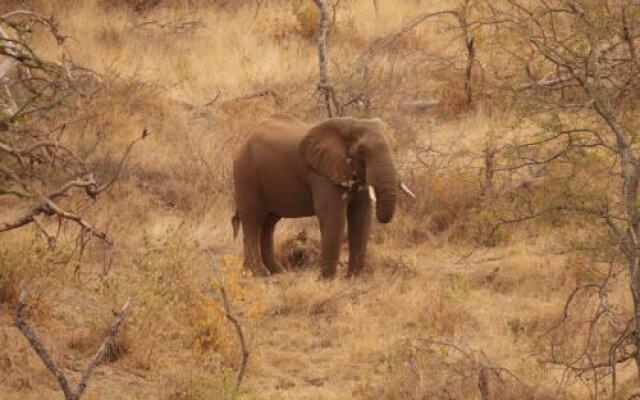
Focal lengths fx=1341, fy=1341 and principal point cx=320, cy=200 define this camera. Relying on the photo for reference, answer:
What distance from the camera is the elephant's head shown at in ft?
37.3

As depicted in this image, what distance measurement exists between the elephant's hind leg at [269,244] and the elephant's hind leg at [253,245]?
0.36ft

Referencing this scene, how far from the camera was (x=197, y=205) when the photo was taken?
1458cm

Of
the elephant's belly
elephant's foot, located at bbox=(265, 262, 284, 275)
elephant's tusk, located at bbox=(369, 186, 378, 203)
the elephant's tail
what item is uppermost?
elephant's tusk, located at bbox=(369, 186, 378, 203)

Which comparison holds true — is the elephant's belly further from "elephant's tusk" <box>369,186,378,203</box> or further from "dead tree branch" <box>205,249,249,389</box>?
"dead tree branch" <box>205,249,249,389</box>

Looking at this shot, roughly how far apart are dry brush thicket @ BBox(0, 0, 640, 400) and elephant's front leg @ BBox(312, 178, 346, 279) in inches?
10.1

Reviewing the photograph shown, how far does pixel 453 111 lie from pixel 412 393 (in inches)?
353

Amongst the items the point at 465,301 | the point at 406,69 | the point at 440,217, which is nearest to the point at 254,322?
the point at 465,301

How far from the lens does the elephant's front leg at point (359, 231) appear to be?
1222 cm

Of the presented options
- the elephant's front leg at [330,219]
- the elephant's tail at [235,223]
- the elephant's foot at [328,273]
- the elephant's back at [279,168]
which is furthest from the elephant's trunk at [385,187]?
the elephant's tail at [235,223]

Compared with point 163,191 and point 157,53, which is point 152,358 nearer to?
point 163,191

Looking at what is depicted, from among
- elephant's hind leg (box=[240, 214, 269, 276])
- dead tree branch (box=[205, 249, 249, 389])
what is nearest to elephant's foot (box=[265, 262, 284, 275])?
elephant's hind leg (box=[240, 214, 269, 276])

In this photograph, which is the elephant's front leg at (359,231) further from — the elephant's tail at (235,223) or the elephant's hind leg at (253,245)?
the elephant's tail at (235,223)

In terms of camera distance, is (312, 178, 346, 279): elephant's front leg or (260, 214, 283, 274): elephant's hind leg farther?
(260, 214, 283, 274): elephant's hind leg

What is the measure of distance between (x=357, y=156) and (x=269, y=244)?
172 centimetres
